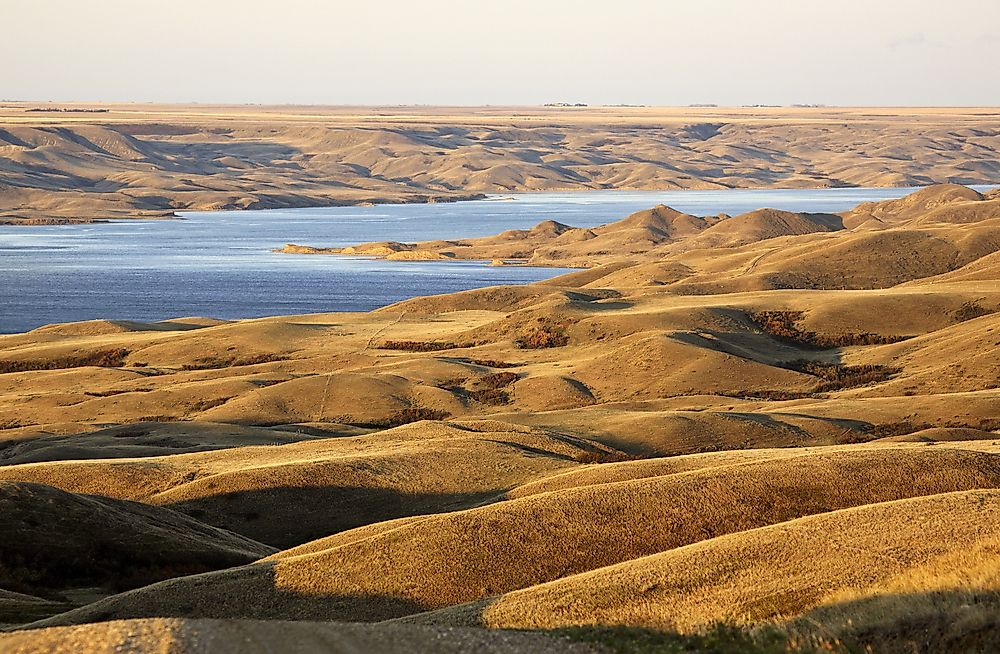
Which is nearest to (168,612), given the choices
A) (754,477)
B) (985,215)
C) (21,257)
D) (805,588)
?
(805,588)

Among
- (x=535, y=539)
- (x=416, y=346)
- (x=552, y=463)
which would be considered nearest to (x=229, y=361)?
(x=416, y=346)

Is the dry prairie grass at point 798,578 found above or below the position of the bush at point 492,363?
above

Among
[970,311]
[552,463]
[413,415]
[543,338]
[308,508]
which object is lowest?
[543,338]

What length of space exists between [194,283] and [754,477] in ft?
353

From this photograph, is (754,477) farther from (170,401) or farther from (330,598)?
(170,401)

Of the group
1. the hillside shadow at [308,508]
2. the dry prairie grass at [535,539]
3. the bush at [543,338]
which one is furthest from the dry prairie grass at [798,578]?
the bush at [543,338]

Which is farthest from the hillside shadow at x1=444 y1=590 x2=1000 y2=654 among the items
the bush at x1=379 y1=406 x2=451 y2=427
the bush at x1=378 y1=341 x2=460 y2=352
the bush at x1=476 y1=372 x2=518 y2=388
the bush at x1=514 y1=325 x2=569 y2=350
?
the bush at x1=378 y1=341 x2=460 y2=352

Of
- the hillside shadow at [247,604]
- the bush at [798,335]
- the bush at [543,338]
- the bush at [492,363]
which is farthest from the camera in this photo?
the bush at [543,338]

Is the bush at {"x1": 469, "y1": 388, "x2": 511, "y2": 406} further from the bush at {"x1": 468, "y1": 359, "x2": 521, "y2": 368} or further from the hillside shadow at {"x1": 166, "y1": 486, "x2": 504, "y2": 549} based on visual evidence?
the hillside shadow at {"x1": 166, "y1": 486, "x2": 504, "y2": 549}

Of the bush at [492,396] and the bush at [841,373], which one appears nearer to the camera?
the bush at [492,396]

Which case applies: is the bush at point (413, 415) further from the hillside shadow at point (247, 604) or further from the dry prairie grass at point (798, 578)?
the dry prairie grass at point (798, 578)

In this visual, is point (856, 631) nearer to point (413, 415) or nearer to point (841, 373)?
point (413, 415)

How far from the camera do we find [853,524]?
20.1 metres

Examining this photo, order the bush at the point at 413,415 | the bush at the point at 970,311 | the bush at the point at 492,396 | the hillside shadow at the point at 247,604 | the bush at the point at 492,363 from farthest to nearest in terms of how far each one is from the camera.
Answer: the bush at the point at 970,311 < the bush at the point at 492,363 < the bush at the point at 492,396 < the bush at the point at 413,415 < the hillside shadow at the point at 247,604
